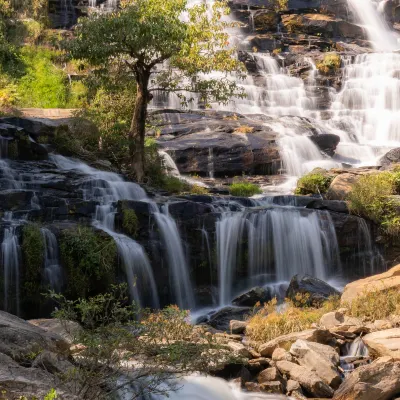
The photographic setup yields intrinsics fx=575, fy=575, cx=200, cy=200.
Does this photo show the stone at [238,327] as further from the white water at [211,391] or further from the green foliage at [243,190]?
the green foliage at [243,190]

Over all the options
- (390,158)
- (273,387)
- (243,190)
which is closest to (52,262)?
(273,387)

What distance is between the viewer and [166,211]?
15.4 meters

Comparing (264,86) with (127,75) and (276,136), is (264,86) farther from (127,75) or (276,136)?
(127,75)

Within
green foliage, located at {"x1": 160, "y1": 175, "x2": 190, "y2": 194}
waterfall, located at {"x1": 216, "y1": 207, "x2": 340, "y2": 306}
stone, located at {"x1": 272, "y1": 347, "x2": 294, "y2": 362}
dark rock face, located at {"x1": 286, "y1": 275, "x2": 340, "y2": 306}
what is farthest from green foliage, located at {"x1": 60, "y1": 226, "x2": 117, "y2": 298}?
green foliage, located at {"x1": 160, "y1": 175, "x2": 190, "y2": 194}

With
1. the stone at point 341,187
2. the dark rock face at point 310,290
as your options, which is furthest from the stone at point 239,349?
the stone at point 341,187

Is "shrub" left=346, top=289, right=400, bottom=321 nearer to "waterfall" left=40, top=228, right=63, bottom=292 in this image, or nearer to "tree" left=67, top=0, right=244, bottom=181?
"waterfall" left=40, top=228, right=63, bottom=292

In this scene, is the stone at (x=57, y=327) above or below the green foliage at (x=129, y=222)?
below

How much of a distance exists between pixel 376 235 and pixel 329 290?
461cm

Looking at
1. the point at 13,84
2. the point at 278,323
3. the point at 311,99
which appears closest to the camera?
the point at 278,323

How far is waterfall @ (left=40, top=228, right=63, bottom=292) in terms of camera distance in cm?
1239

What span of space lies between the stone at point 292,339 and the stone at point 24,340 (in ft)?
12.3

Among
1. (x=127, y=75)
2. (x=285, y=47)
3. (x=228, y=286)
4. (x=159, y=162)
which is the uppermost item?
(x=285, y=47)

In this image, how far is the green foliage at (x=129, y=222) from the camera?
14500 millimetres

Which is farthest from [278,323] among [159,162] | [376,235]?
[159,162]
